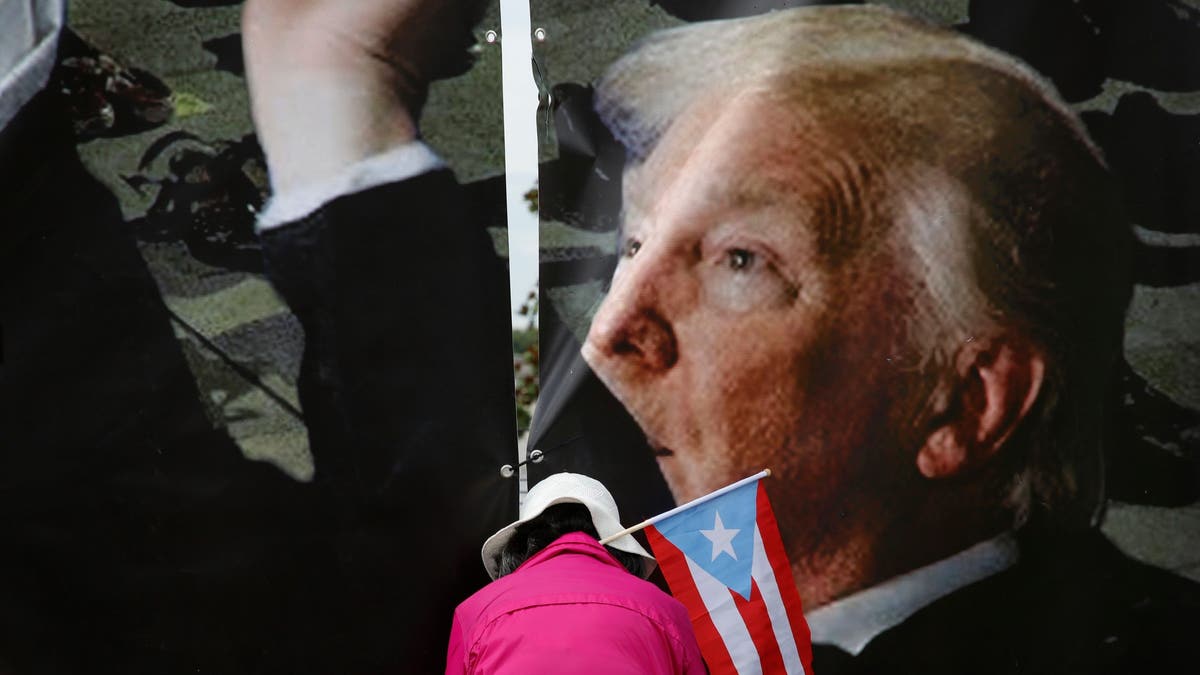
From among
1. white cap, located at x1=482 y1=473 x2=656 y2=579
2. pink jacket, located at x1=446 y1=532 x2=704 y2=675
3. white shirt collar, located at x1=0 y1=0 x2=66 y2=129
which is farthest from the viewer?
white shirt collar, located at x1=0 y1=0 x2=66 y2=129

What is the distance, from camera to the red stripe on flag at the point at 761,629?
99.3 inches

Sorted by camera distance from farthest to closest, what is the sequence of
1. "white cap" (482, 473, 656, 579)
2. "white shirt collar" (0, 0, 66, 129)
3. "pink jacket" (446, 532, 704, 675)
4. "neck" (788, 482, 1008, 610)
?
"neck" (788, 482, 1008, 610), "white shirt collar" (0, 0, 66, 129), "white cap" (482, 473, 656, 579), "pink jacket" (446, 532, 704, 675)

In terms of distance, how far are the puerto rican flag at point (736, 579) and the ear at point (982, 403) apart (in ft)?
1.38

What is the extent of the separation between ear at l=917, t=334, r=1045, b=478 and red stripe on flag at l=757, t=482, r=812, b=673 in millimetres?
383

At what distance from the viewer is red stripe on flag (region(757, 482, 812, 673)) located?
256 centimetres

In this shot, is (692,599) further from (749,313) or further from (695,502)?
(749,313)

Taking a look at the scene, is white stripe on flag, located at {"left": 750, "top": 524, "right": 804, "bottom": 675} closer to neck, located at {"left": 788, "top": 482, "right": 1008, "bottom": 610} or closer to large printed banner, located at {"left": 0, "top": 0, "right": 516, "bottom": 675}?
neck, located at {"left": 788, "top": 482, "right": 1008, "bottom": 610}

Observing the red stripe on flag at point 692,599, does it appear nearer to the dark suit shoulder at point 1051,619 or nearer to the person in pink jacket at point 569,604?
the person in pink jacket at point 569,604

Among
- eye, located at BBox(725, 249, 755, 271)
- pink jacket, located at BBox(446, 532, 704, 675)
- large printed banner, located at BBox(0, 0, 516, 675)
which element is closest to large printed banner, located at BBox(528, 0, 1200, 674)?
eye, located at BBox(725, 249, 755, 271)

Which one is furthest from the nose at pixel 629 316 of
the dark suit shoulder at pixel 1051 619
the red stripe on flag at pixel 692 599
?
the dark suit shoulder at pixel 1051 619

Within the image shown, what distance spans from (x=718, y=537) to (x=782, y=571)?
0.18 metres

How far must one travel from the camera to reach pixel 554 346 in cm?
256

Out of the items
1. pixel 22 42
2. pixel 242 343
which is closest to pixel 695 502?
pixel 242 343

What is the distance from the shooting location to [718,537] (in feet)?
8.29
